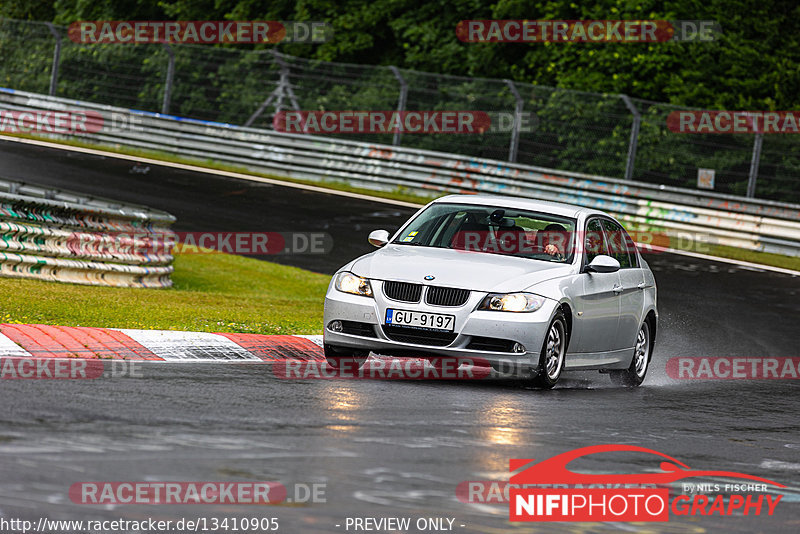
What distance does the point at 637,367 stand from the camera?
11.6 m

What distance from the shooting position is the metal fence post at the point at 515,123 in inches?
1049

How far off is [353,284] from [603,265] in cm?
210

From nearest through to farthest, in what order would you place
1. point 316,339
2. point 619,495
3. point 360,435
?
point 619,495
point 360,435
point 316,339

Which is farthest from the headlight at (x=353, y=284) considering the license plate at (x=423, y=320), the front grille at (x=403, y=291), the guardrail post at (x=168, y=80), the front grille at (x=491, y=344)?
the guardrail post at (x=168, y=80)

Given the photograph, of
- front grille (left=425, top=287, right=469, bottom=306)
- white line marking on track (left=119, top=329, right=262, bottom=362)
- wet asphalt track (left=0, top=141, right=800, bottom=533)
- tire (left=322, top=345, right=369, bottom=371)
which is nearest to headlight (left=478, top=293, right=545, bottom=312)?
front grille (left=425, top=287, right=469, bottom=306)

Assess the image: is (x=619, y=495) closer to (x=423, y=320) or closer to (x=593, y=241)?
(x=423, y=320)

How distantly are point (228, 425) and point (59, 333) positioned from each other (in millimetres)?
3365

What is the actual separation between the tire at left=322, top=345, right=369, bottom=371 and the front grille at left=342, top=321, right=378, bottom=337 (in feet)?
0.77

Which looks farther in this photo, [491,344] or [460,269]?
[460,269]

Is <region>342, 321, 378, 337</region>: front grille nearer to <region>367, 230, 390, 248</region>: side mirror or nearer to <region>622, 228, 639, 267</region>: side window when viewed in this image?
<region>367, 230, 390, 248</region>: side mirror

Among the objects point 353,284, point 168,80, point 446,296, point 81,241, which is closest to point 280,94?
point 168,80

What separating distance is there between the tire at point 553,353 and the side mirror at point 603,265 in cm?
67

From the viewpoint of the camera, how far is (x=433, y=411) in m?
7.76

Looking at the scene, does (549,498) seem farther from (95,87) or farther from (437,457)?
(95,87)
